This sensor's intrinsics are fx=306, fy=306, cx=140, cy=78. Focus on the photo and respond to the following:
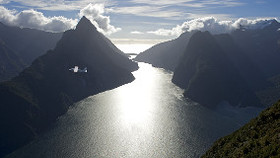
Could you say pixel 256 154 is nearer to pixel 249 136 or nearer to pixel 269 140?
pixel 269 140

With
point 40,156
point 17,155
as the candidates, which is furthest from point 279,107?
point 17,155

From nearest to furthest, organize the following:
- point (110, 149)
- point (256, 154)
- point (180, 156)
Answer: point (256, 154)
point (180, 156)
point (110, 149)

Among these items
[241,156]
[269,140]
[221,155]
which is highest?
[269,140]

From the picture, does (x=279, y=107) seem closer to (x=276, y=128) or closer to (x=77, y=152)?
(x=276, y=128)

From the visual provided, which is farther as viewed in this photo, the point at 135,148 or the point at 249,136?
the point at 135,148

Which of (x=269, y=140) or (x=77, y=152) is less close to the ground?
(x=269, y=140)

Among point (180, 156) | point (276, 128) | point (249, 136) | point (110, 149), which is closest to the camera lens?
point (276, 128)

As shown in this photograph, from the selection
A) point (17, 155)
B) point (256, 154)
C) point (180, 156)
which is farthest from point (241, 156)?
point (17, 155)
